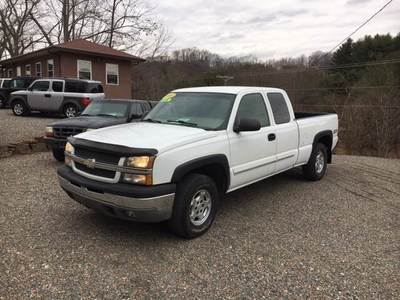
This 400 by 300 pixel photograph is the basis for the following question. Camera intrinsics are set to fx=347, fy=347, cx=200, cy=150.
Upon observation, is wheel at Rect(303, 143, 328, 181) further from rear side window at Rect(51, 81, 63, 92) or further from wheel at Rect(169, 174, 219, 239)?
rear side window at Rect(51, 81, 63, 92)

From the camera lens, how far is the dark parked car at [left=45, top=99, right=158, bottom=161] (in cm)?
754

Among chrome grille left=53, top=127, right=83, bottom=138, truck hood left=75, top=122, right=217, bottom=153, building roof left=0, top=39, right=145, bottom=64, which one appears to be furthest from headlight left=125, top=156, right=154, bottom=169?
building roof left=0, top=39, right=145, bottom=64

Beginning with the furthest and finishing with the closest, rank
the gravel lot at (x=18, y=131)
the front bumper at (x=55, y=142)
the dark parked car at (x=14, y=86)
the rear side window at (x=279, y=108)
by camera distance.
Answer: the dark parked car at (x=14, y=86), the gravel lot at (x=18, y=131), the front bumper at (x=55, y=142), the rear side window at (x=279, y=108)

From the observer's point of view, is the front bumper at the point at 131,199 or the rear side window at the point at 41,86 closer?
the front bumper at the point at 131,199

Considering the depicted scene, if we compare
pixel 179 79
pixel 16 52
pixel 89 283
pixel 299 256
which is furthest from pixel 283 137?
pixel 16 52

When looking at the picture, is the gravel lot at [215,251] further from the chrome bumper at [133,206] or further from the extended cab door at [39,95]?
the extended cab door at [39,95]

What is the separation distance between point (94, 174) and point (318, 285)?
8.64ft

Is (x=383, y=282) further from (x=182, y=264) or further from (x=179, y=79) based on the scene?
(x=179, y=79)

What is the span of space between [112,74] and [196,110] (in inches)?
856

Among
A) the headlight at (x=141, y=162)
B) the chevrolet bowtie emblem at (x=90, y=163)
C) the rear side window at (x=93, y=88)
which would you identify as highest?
the rear side window at (x=93, y=88)

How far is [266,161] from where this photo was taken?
523 cm

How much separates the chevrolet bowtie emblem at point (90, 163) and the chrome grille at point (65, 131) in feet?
12.0

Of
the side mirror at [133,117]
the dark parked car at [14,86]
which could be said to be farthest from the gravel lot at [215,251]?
the dark parked car at [14,86]

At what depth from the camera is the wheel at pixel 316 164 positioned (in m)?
6.85
